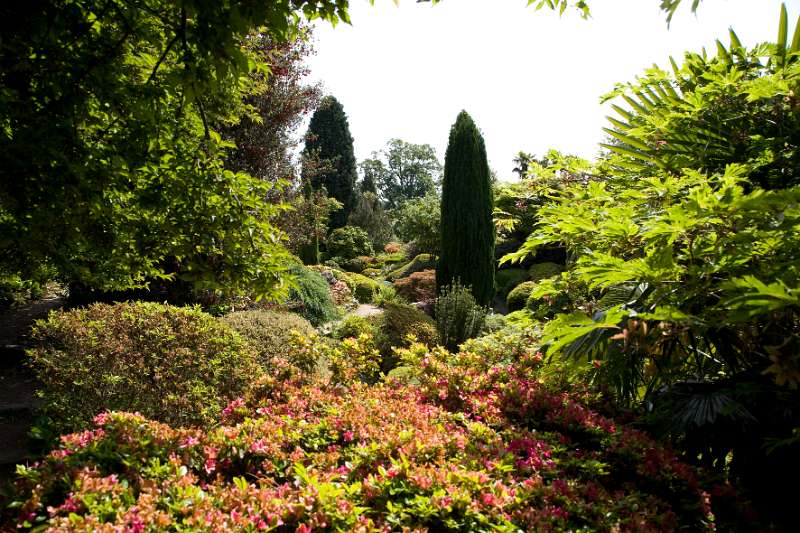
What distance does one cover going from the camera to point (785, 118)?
276 centimetres

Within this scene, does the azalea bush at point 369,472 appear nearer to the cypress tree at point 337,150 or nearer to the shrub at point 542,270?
the shrub at point 542,270

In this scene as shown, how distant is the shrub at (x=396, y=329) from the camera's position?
7785 mm

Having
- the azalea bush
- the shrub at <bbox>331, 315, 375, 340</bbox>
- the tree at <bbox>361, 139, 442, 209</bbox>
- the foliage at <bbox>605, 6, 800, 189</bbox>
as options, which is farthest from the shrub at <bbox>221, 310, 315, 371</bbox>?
the tree at <bbox>361, 139, 442, 209</bbox>

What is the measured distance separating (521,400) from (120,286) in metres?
3.53

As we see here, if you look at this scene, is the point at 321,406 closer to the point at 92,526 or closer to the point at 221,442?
the point at 221,442

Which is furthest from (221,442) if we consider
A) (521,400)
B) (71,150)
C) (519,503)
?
(521,400)

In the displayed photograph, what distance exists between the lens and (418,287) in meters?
15.3

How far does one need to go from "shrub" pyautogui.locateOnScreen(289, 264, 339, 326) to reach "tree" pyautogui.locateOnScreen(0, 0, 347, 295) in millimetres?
6102

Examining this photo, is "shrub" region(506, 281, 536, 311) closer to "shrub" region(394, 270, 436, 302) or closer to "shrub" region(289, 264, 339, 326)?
"shrub" region(394, 270, 436, 302)

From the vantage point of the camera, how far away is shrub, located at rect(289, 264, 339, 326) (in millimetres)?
9320

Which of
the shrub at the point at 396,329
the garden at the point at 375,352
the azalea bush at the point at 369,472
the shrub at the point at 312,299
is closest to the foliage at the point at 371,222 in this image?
the shrub at the point at 312,299

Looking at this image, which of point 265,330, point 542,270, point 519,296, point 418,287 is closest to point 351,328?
point 265,330

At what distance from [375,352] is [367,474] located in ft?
6.47

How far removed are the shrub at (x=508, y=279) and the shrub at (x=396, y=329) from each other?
8980 mm
